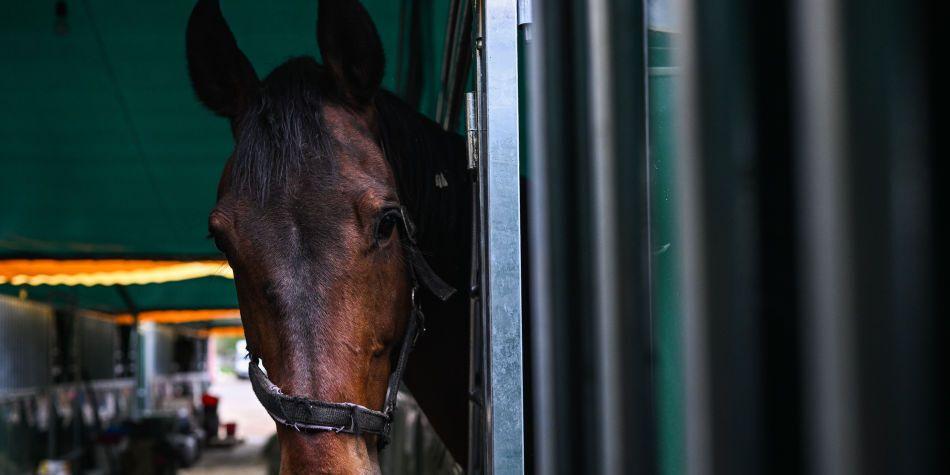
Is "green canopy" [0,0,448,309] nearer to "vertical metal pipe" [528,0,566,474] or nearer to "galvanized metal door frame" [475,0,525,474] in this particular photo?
"galvanized metal door frame" [475,0,525,474]

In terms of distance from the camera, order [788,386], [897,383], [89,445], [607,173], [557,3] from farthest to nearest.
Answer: [89,445]
[557,3]
[607,173]
[788,386]
[897,383]

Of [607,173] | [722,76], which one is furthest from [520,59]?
[722,76]

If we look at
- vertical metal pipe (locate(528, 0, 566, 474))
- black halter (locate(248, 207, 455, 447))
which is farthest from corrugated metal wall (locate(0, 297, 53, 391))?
vertical metal pipe (locate(528, 0, 566, 474))

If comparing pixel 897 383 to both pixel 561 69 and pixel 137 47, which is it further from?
pixel 137 47

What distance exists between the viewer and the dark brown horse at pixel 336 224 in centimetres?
200

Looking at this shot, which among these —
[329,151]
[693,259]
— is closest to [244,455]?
[329,151]

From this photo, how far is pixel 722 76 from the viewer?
636mm

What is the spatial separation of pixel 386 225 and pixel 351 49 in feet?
1.66

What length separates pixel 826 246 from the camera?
52cm

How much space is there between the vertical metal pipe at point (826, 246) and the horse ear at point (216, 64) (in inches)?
88.6

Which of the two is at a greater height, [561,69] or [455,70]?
[455,70]

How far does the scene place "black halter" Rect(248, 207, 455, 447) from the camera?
6.30 ft

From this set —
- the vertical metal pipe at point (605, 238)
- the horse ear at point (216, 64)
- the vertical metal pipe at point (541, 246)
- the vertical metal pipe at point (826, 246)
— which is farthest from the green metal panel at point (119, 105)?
the vertical metal pipe at point (826, 246)

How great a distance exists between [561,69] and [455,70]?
208 centimetres
